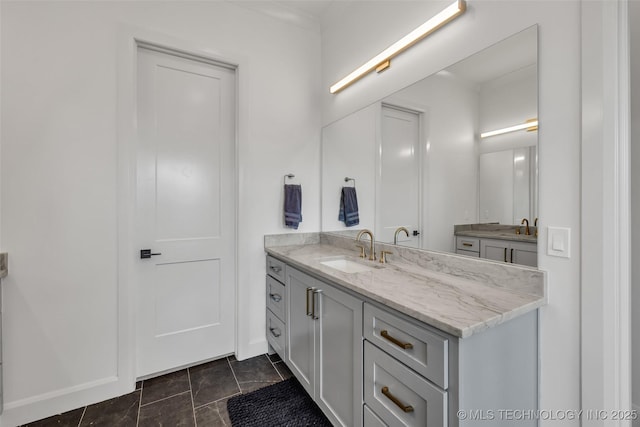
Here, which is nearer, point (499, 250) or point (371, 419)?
point (371, 419)

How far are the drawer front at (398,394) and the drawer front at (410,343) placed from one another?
3cm

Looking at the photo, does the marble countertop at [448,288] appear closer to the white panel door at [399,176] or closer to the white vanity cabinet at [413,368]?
the white vanity cabinet at [413,368]

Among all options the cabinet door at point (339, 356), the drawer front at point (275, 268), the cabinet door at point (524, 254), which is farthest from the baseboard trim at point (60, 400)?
the cabinet door at point (524, 254)

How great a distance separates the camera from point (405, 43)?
1679 millimetres

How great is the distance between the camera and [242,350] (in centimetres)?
227

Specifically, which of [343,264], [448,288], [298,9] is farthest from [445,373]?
[298,9]

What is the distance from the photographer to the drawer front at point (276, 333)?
6.75ft

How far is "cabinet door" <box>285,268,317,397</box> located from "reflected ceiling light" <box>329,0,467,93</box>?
148 centimetres

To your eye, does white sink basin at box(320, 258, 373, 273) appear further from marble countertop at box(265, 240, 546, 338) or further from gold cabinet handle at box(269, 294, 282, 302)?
gold cabinet handle at box(269, 294, 282, 302)

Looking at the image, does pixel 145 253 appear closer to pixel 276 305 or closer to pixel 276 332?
pixel 276 305

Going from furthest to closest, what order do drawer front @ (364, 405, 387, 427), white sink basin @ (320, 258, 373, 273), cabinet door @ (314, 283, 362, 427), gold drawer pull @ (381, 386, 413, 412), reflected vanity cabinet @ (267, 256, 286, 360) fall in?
reflected vanity cabinet @ (267, 256, 286, 360), white sink basin @ (320, 258, 373, 273), cabinet door @ (314, 283, 362, 427), drawer front @ (364, 405, 387, 427), gold drawer pull @ (381, 386, 413, 412)

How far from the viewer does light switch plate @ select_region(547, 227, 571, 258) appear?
1081 millimetres

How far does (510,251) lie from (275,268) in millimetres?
1515

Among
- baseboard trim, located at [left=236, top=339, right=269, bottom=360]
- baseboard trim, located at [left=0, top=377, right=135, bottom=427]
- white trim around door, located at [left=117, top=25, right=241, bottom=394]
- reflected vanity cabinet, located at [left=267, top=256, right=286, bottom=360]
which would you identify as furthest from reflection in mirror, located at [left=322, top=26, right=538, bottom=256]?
baseboard trim, located at [left=0, top=377, right=135, bottom=427]
